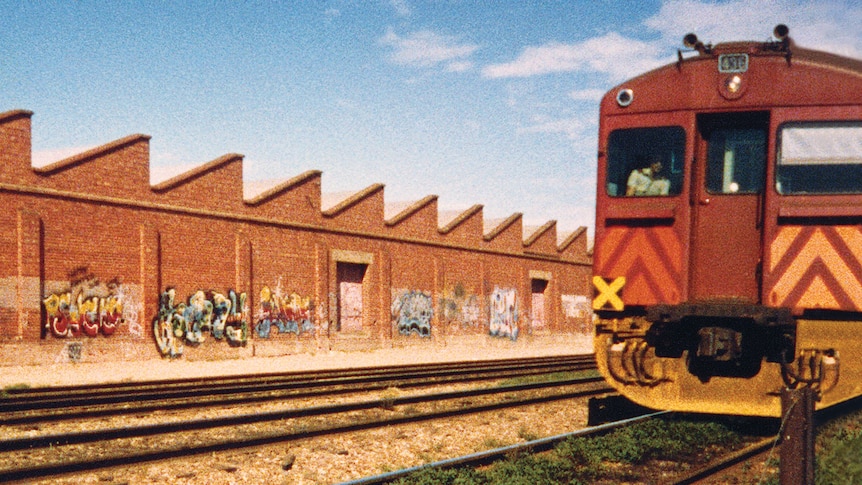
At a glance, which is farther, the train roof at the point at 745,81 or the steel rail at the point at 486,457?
the train roof at the point at 745,81

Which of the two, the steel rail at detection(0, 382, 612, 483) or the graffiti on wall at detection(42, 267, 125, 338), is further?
the graffiti on wall at detection(42, 267, 125, 338)

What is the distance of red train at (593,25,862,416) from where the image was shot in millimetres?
7227

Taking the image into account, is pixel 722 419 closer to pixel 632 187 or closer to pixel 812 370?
pixel 812 370

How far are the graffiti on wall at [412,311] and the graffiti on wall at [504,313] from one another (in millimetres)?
4326

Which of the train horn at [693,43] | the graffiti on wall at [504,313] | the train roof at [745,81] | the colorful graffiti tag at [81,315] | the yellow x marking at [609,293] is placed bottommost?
the graffiti on wall at [504,313]

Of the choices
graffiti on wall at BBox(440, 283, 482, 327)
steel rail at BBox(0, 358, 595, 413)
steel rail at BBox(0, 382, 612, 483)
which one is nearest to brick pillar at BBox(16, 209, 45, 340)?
steel rail at BBox(0, 358, 595, 413)

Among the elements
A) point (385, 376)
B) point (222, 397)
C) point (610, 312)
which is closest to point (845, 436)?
point (610, 312)

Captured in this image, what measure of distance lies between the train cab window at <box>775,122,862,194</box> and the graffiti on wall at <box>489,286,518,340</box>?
26.3 metres

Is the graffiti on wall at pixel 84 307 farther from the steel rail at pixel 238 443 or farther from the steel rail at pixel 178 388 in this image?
the steel rail at pixel 238 443

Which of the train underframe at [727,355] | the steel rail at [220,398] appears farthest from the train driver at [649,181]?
the steel rail at [220,398]

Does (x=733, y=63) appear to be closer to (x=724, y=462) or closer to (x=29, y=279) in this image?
(x=724, y=462)

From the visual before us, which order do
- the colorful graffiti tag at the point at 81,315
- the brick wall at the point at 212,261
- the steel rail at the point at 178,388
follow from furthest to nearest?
1. the colorful graffiti tag at the point at 81,315
2. the brick wall at the point at 212,261
3. the steel rail at the point at 178,388

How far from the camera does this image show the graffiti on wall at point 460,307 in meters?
31.0

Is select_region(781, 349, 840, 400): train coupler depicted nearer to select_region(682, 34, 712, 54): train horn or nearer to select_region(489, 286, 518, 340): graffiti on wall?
select_region(682, 34, 712, 54): train horn
